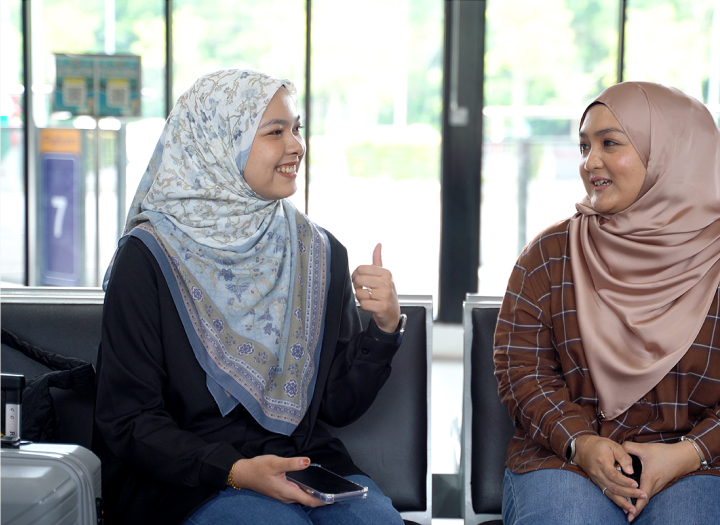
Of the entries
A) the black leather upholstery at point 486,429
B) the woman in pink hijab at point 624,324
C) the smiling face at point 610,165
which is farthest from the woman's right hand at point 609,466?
the smiling face at point 610,165

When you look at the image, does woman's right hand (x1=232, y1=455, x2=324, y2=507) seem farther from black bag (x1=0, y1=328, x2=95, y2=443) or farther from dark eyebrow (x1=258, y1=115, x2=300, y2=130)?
dark eyebrow (x1=258, y1=115, x2=300, y2=130)

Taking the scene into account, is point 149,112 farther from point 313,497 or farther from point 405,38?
point 313,497

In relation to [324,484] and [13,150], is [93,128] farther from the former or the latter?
[324,484]

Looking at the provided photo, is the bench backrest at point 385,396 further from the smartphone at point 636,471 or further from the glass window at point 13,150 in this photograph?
the glass window at point 13,150

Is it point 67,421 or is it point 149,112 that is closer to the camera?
point 67,421

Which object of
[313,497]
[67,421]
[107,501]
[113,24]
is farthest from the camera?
[113,24]

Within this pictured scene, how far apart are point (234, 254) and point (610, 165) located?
32.2 inches

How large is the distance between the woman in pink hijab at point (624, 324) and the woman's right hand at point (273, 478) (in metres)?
0.43

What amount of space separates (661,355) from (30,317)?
1.35m

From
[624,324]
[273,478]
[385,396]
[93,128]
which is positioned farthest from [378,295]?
[93,128]

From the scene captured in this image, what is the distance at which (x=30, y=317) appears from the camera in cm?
161

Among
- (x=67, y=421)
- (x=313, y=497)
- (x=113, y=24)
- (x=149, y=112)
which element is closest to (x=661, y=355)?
(x=313, y=497)

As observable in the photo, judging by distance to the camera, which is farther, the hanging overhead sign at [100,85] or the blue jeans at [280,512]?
the hanging overhead sign at [100,85]

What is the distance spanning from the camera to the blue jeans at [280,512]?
1.26 m
